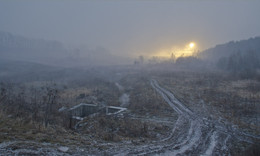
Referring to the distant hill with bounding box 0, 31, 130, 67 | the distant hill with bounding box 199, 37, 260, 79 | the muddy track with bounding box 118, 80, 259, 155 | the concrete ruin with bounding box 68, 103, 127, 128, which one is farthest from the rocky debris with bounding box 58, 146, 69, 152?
the distant hill with bounding box 0, 31, 130, 67

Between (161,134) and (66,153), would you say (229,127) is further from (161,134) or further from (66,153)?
(66,153)

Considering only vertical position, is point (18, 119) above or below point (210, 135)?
above

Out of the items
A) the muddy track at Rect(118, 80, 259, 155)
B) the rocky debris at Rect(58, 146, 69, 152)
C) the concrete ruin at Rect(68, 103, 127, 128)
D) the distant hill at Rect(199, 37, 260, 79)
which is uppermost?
the distant hill at Rect(199, 37, 260, 79)

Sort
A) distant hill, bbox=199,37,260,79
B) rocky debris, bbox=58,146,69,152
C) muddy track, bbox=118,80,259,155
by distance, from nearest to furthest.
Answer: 1. rocky debris, bbox=58,146,69,152
2. muddy track, bbox=118,80,259,155
3. distant hill, bbox=199,37,260,79

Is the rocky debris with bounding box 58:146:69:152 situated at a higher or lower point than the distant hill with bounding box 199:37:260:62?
lower

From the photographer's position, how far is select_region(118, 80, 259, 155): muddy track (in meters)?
11.2

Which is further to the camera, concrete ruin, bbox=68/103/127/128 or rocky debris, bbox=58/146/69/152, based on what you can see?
concrete ruin, bbox=68/103/127/128

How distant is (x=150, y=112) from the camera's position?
23812mm

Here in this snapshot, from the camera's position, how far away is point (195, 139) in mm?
13750

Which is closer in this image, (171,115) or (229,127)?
(229,127)

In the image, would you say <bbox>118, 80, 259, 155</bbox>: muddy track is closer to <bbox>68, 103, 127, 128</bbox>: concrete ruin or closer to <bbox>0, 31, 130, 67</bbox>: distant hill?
<bbox>68, 103, 127, 128</bbox>: concrete ruin

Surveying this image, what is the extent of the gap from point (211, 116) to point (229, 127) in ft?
12.5

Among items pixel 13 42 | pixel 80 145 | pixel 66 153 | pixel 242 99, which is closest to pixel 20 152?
pixel 66 153

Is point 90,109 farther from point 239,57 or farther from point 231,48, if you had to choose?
point 231,48
